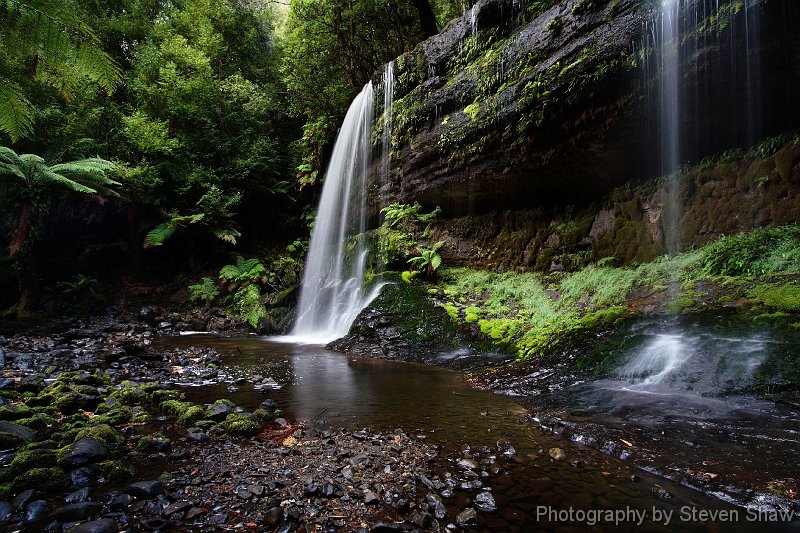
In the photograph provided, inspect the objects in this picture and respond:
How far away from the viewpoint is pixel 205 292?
538 inches

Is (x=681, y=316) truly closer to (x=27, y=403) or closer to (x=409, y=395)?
(x=409, y=395)

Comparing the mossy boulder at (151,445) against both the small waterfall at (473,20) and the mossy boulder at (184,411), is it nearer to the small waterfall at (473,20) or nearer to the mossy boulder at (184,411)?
the mossy boulder at (184,411)

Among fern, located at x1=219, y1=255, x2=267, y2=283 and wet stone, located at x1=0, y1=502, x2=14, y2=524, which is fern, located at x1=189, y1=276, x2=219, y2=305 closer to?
fern, located at x1=219, y1=255, x2=267, y2=283

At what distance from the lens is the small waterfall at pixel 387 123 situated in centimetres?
1252

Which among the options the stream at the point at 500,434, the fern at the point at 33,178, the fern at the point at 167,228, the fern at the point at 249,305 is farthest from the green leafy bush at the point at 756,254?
the fern at the point at 33,178

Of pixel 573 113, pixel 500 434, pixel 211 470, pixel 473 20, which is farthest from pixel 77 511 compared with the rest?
pixel 473 20

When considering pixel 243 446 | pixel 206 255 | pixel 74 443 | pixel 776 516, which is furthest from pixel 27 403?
pixel 206 255

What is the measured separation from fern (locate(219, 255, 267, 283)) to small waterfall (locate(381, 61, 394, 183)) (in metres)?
5.69

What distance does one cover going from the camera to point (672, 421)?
3320 millimetres

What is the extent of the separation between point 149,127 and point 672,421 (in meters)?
16.7

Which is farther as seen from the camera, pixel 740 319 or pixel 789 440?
pixel 740 319

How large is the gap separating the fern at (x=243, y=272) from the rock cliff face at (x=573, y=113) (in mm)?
5953

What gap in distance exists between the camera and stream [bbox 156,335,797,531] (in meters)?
2.10

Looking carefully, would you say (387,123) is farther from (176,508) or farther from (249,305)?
(176,508)
